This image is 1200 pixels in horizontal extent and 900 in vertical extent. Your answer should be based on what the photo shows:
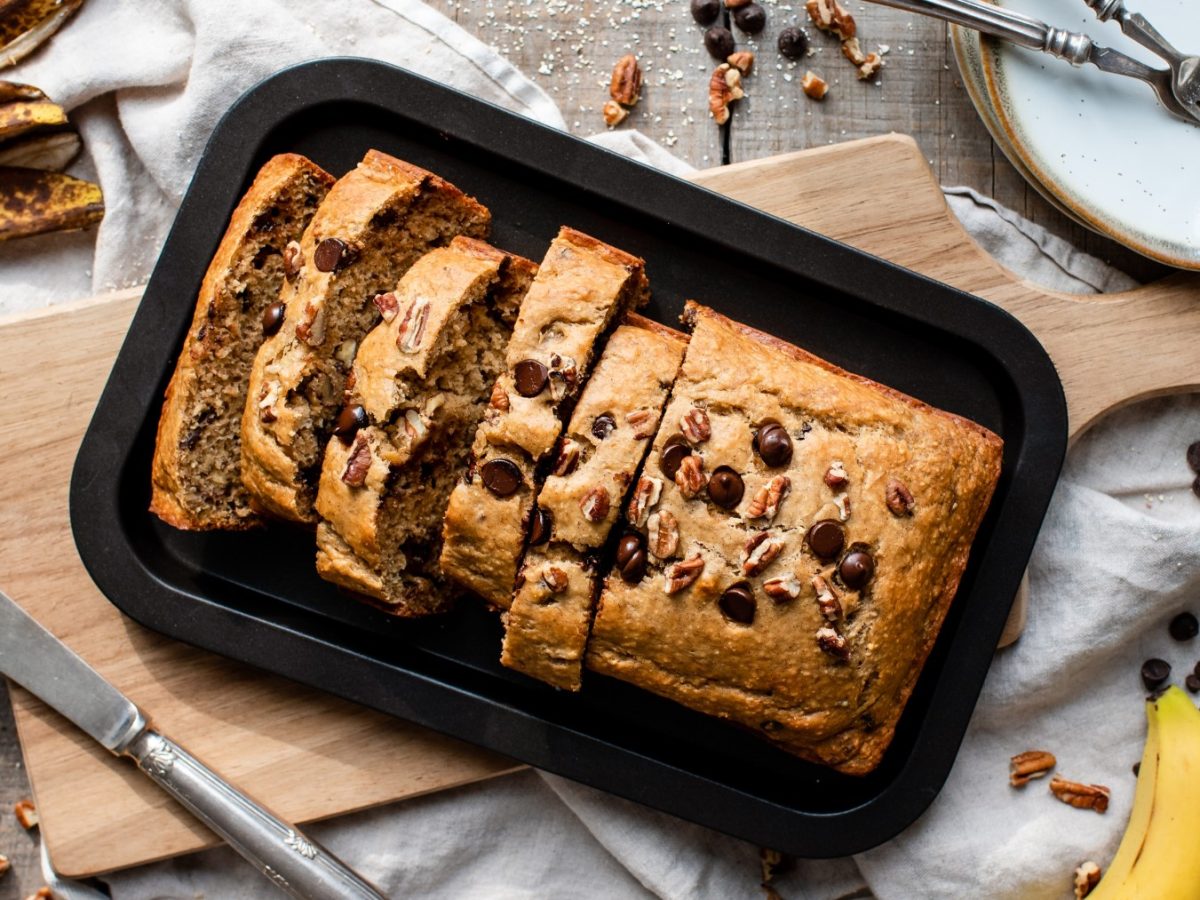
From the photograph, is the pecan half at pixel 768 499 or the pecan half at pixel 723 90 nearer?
the pecan half at pixel 768 499

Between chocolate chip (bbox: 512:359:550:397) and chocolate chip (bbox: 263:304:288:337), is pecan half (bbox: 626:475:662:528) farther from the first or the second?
chocolate chip (bbox: 263:304:288:337)

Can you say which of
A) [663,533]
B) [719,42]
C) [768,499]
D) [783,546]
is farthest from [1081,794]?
[719,42]

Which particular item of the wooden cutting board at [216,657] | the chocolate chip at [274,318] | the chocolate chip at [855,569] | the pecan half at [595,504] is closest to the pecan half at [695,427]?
the pecan half at [595,504]

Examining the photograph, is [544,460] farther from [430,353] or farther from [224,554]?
[224,554]

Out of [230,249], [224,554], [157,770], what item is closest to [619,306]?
[230,249]

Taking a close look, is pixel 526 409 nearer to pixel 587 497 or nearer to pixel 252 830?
pixel 587 497

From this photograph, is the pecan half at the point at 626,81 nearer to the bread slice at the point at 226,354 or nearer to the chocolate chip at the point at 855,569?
the bread slice at the point at 226,354
